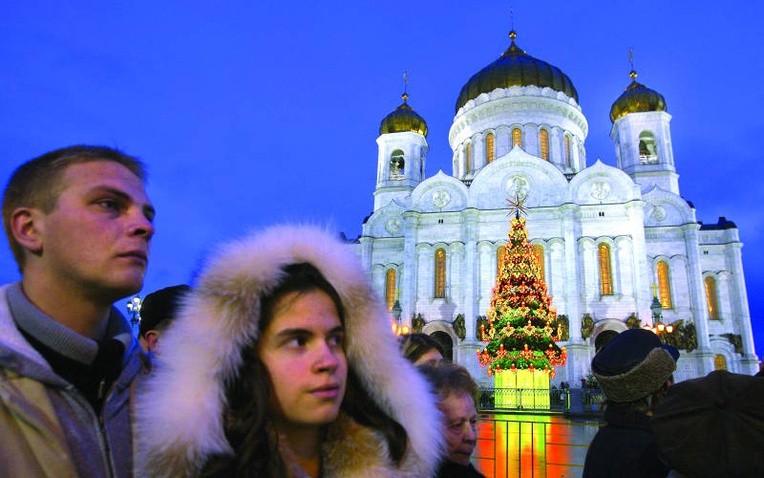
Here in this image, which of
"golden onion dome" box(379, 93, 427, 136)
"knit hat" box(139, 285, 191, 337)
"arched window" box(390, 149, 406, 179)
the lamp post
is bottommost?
"knit hat" box(139, 285, 191, 337)

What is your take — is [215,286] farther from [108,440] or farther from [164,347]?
[108,440]

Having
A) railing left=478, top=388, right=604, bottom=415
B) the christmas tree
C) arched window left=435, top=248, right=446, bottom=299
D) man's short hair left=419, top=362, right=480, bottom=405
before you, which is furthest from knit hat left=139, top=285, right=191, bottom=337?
arched window left=435, top=248, right=446, bottom=299

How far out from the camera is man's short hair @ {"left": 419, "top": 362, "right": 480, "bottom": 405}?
2.41 meters

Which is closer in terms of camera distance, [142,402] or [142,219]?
[142,402]

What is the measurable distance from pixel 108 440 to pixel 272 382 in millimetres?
462

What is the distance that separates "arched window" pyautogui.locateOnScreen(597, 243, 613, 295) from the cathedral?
0.17 feet

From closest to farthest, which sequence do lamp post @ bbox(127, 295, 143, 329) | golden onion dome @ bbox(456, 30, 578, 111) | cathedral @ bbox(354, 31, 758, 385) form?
1. lamp post @ bbox(127, 295, 143, 329)
2. cathedral @ bbox(354, 31, 758, 385)
3. golden onion dome @ bbox(456, 30, 578, 111)

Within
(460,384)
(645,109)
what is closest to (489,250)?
(645,109)

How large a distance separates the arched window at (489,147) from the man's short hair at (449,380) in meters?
32.4

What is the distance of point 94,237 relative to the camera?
1475 millimetres

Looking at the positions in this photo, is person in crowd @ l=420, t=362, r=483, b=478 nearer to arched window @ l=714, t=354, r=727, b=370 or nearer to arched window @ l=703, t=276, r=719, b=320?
arched window @ l=714, t=354, r=727, b=370

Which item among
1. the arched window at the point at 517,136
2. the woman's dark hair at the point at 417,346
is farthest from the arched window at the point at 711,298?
the woman's dark hair at the point at 417,346

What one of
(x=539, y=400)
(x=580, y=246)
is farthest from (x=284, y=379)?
(x=580, y=246)

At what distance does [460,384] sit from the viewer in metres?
2.43
